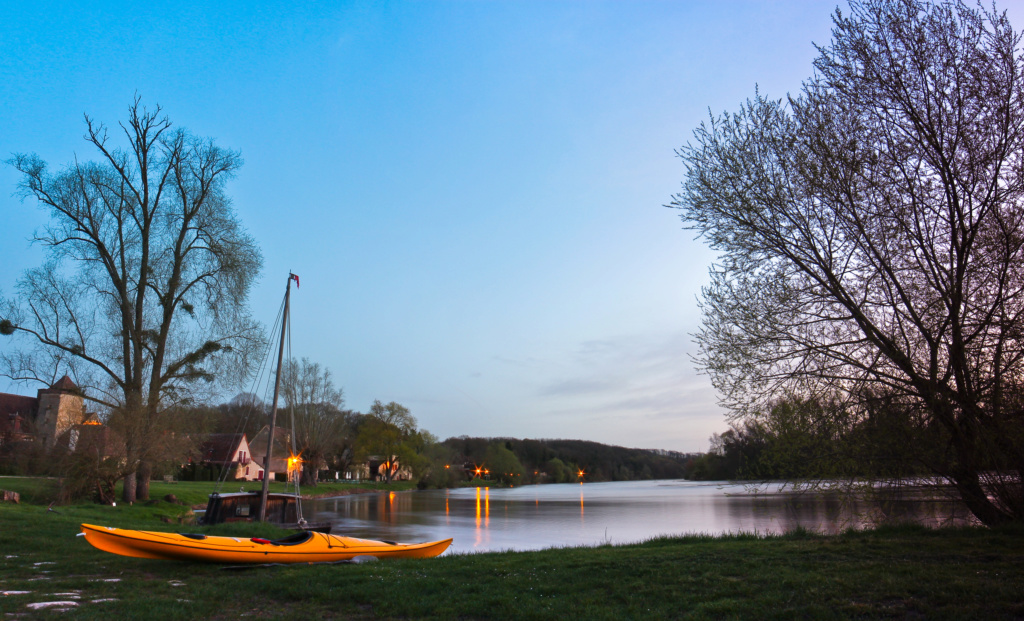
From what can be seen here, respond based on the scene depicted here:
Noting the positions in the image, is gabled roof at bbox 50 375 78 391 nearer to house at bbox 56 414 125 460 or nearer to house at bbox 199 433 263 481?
house at bbox 56 414 125 460

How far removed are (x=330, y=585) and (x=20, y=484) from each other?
81.2ft

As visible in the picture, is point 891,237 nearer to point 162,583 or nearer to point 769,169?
point 769,169

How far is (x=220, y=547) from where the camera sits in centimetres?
963

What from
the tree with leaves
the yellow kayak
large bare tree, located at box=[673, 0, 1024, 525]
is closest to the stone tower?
the yellow kayak

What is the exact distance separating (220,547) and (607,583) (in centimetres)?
630

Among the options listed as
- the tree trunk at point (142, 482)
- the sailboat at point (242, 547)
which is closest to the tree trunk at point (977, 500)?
the sailboat at point (242, 547)

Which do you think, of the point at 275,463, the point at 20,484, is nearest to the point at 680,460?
the point at 275,463

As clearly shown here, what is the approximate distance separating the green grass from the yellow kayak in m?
0.29

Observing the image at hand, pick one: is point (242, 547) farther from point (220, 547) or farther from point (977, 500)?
point (977, 500)

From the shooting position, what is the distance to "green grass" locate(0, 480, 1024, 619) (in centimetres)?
582

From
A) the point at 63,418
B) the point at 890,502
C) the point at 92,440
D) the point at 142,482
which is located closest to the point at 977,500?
the point at 890,502

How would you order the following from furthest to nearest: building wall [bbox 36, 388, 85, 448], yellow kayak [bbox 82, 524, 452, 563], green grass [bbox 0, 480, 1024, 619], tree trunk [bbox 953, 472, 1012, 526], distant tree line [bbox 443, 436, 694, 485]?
distant tree line [bbox 443, 436, 694, 485], building wall [bbox 36, 388, 85, 448], yellow kayak [bbox 82, 524, 452, 563], tree trunk [bbox 953, 472, 1012, 526], green grass [bbox 0, 480, 1024, 619]

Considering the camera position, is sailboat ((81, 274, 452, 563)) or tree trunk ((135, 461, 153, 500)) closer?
sailboat ((81, 274, 452, 563))

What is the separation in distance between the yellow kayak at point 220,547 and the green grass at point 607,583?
29 cm
